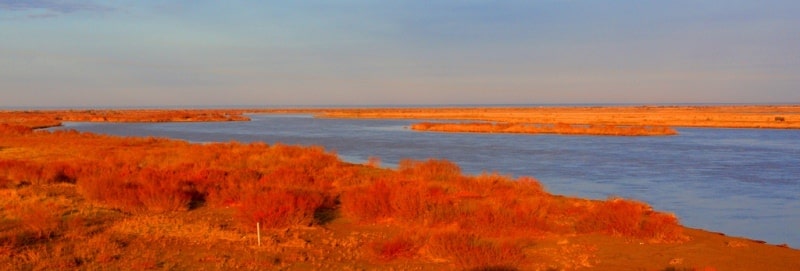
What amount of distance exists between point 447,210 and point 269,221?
3.57m

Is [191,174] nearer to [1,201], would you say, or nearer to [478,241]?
[1,201]

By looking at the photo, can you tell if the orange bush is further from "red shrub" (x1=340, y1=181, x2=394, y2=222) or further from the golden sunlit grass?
"red shrub" (x1=340, y1=181, x2=394, y2=222)

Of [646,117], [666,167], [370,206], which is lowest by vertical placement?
[646,117]

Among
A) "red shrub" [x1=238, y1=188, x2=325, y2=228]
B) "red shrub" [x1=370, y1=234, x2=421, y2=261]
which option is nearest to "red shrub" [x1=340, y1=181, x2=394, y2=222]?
"red shrub" [x1=238, y1=188, x2=325, y2=228]

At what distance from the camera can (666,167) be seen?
90.2 ft

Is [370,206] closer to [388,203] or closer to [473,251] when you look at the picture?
[388,203]

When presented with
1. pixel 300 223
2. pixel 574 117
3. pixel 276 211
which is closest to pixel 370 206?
pixel 300 223

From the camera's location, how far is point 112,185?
1564 cm

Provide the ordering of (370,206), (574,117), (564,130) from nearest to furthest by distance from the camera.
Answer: (370,206) → (564,130) → (574,117)

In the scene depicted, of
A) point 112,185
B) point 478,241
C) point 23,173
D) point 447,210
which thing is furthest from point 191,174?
point 478,241

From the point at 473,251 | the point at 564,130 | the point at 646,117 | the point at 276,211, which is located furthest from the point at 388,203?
the point at 646,117

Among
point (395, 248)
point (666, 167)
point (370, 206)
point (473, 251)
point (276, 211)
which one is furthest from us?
point (666, 167)

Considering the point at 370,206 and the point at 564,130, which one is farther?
the point at 564,130

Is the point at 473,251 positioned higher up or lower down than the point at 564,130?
higher up
